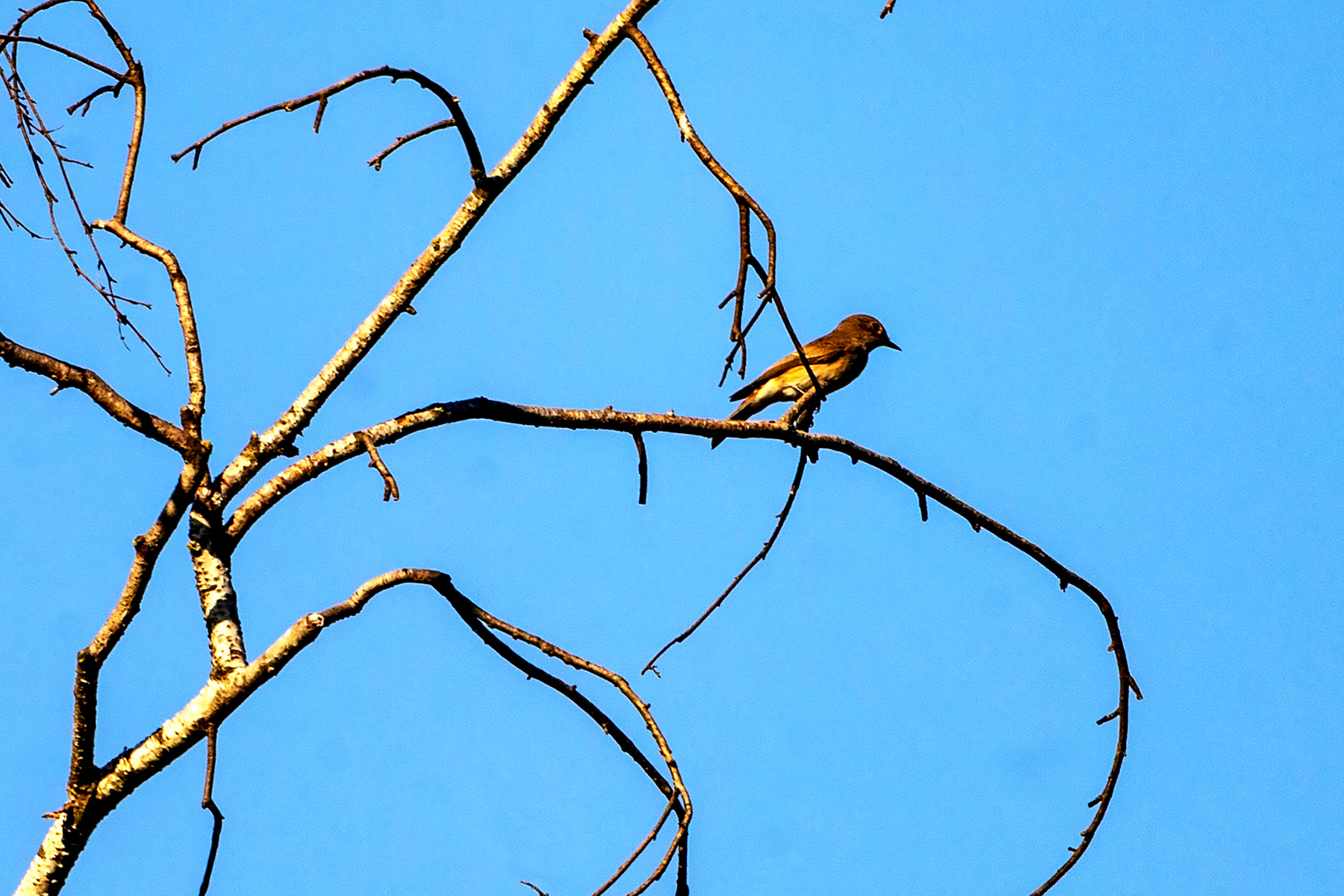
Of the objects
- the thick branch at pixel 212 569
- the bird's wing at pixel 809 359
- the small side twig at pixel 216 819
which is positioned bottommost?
the small side twig at pixel 216 819

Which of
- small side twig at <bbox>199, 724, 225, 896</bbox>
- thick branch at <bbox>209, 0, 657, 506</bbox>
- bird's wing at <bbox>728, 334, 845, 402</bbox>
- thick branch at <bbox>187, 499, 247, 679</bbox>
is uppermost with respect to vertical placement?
bird's wing at <bbox>728, 334, 845, 402</bbox>

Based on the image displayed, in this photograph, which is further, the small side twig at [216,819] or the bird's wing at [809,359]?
the bird's wing at [809,359]

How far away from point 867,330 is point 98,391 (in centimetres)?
876

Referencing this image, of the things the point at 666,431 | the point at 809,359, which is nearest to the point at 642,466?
the point at 666,431

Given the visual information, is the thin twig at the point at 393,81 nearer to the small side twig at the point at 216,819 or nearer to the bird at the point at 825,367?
the small side twig at the point at 216,819

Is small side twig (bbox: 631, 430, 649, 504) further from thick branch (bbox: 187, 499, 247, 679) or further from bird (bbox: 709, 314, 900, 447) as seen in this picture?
bird (bbox: 709, 314, 900, 447)

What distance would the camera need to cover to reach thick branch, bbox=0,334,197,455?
14.1ft

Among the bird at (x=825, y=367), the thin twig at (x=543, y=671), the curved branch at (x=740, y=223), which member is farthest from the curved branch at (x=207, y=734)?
the bird at (x=825, y=367)

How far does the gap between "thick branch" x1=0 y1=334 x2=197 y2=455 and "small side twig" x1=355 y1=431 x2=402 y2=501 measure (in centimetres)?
49

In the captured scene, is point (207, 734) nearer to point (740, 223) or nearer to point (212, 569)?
point (212, 569)

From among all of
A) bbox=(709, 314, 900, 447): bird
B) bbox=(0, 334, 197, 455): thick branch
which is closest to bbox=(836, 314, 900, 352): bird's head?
Answer: bbox=(709, 314, 900, 447): bird

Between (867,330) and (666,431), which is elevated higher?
(867,330)

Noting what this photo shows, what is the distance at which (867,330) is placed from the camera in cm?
1246

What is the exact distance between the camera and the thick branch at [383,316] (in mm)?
4449
